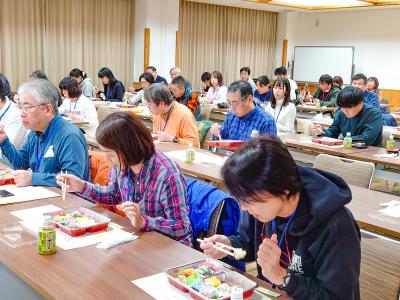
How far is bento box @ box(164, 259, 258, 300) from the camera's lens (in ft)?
4.58

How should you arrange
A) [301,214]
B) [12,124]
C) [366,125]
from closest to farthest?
1. [301,214]
2. [12,124]
3. [366,125]

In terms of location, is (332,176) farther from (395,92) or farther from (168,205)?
(395,92)

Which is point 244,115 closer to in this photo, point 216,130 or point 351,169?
point 216,130

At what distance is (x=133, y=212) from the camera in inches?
72.6

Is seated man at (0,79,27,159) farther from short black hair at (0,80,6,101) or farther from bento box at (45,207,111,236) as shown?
bento box at (45,207,111,236)

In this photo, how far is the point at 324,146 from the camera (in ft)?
14.4

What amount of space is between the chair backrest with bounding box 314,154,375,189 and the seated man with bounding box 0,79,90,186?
1687 millimetres

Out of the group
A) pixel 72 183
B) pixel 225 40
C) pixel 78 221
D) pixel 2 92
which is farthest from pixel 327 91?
pixel 78 221

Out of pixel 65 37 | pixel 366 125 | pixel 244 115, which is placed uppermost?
pixel 65 37

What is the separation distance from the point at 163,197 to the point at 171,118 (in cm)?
243

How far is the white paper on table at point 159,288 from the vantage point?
1.41 meters

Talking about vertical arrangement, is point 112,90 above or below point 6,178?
above

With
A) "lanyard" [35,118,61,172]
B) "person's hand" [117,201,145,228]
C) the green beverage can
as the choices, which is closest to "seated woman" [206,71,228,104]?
"lanyard" [35,118,61,172]

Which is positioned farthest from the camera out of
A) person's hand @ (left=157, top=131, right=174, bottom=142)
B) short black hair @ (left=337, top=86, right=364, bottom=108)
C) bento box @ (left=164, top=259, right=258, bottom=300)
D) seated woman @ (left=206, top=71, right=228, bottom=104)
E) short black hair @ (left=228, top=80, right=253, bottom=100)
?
seated woman @ (left=206, top=71, right=228, bottom=104)
